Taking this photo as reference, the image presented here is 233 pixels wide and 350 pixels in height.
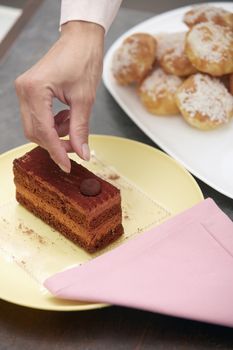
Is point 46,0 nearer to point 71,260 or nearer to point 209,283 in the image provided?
point 71,260

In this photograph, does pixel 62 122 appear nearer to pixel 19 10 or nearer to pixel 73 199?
pixel 73 199

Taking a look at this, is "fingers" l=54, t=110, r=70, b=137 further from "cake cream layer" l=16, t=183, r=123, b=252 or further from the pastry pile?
the pastry pile

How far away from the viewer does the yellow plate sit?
43.3 inches

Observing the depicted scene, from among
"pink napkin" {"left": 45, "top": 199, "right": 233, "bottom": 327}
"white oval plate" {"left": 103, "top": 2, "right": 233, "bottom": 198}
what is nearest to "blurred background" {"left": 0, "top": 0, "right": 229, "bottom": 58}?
"white oval plate" {"left": 103, "top": 2, "right": 233, "bottom": 198}

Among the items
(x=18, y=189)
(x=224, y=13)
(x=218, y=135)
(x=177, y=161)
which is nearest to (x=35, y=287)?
(x=18, y=189)

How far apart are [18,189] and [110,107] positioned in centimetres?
43

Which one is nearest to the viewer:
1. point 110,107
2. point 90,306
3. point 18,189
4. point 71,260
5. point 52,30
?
point 90,306

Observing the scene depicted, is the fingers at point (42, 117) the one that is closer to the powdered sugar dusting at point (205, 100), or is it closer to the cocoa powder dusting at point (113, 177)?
the cocoa powder dusting at point (113, 177)

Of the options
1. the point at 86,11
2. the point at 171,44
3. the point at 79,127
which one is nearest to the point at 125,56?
the point at 171,44

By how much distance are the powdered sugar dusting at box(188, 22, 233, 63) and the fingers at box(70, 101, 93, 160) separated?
15.5 inches

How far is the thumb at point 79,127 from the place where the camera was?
115 cm

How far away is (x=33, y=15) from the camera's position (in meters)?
1.94

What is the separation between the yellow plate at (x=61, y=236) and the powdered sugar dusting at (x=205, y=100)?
0.49 ft

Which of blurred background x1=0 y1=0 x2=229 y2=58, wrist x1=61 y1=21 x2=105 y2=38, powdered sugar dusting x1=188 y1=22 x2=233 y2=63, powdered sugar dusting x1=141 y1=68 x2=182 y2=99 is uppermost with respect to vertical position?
wrist x1=61 y1=21 x2=105 y2=38
